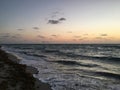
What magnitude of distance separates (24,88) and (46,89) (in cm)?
130

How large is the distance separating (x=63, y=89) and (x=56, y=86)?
2.47 ft

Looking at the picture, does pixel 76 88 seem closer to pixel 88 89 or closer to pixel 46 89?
pixel 88 89

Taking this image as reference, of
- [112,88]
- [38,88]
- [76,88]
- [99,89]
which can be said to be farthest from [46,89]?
[112,88]

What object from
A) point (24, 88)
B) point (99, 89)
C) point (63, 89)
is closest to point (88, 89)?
point (99, 89)

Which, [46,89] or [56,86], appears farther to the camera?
[56,86]

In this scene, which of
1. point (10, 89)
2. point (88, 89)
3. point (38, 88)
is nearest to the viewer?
point (10, 89)

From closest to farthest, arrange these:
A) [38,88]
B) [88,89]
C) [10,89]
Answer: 1. [10,89]
2. [38,88]
3. [88,89]

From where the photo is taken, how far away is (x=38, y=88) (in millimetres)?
10320

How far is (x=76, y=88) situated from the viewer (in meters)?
11.2

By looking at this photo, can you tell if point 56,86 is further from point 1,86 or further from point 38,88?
point 1,86

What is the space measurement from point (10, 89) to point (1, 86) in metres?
0.66

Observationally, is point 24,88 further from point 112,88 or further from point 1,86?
point 112,88

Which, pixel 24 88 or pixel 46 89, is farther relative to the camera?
pixel 46 89

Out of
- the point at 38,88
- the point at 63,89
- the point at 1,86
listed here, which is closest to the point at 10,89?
the point at 1,86
